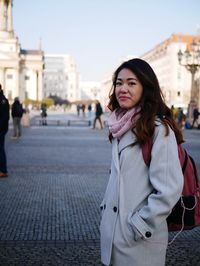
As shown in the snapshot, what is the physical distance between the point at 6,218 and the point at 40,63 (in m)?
102

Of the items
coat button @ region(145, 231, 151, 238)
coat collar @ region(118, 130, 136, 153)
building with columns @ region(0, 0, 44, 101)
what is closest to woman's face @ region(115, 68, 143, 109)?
coat collar @ region(118, 130, 136, 153)

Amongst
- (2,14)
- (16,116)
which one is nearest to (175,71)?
(2,14)

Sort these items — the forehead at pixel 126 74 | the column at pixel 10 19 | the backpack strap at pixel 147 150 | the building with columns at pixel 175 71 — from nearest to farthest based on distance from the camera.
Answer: the backpack strap at pixel 147 150, the forehead at pixel 126 74, the column at pixel 10 19, the building with columns at pixel 175 71

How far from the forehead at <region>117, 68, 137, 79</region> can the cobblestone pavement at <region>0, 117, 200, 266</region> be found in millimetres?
2465

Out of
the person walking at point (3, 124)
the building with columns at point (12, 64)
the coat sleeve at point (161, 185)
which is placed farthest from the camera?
the building with columns at point (12, 64)

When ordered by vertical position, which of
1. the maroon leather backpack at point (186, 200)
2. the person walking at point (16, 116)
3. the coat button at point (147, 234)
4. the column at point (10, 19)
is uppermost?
the column at point (10, 19)

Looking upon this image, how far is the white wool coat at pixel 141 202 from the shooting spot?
2336 mm

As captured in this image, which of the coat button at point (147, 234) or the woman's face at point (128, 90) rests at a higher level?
the woman's face at point (128, 90)

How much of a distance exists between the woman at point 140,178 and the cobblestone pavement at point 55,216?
2152 millimetres

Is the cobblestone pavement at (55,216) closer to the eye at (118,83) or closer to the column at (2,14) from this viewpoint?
the eye at (118,83)

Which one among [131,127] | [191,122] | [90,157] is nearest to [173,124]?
[131,127]

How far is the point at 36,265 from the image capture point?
14.4ft

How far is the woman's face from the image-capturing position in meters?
2.57

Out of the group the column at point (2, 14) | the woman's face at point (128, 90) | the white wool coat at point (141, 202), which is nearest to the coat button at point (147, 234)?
the white wool coat at point (141, 202)
